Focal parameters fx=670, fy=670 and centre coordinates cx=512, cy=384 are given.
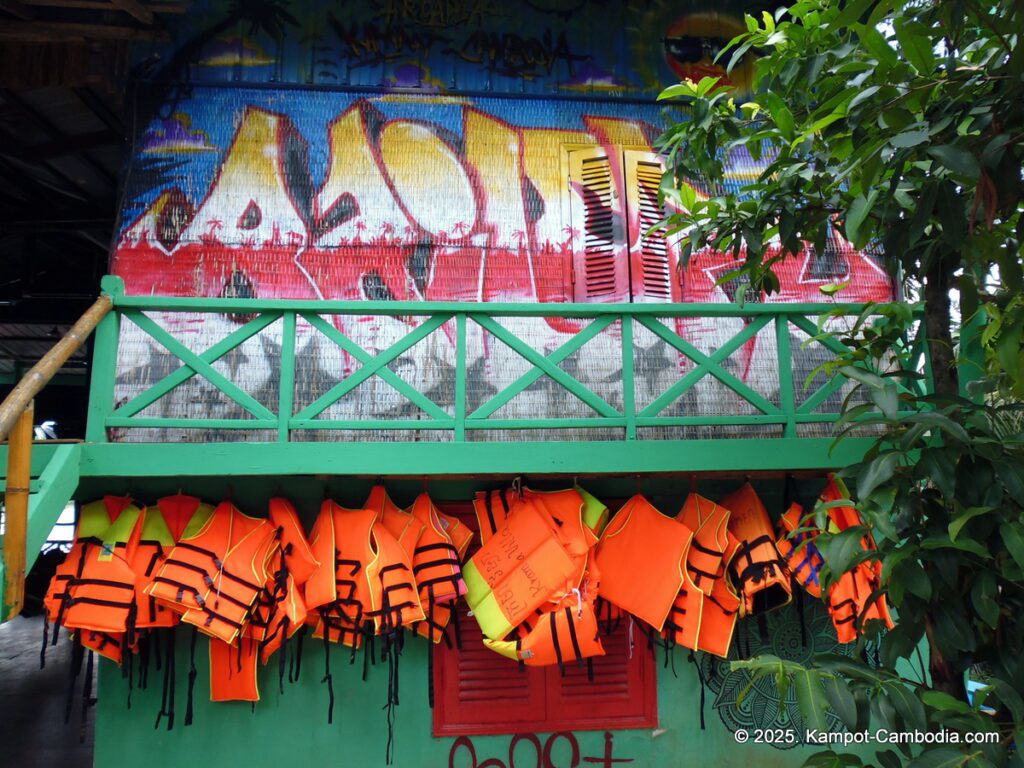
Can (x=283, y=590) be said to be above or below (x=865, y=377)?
below

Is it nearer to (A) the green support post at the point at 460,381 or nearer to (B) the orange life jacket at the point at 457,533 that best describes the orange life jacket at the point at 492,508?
(B) the orange life jacket at the point at 457,533

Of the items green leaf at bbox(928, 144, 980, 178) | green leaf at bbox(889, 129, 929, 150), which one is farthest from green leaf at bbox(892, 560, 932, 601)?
green leaf at bbox(889, 129, 929, 150)

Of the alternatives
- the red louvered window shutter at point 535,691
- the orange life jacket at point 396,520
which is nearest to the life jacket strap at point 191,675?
the orange life jacket at point 396,520

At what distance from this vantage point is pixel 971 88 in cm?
221

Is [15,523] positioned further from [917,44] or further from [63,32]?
[917,44]

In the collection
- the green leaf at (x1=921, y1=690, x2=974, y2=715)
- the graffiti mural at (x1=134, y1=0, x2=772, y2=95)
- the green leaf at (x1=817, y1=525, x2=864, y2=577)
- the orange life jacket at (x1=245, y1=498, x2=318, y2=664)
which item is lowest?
the green leaf at (x1=921, y1=690, x2=974, y2=715)

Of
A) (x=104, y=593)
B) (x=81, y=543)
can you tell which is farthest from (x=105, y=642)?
(x=81, y=543)

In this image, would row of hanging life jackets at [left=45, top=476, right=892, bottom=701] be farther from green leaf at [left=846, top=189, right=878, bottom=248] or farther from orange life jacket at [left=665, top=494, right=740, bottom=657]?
green leaf at [left=846, top=189, right=878, bottom=248]

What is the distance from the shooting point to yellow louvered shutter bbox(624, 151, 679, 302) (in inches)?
209

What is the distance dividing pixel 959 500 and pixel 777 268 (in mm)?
3309

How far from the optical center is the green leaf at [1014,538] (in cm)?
226

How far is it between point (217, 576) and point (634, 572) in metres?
2.51

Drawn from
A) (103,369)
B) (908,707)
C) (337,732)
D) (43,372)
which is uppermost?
(103,369)

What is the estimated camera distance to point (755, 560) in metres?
4.21
